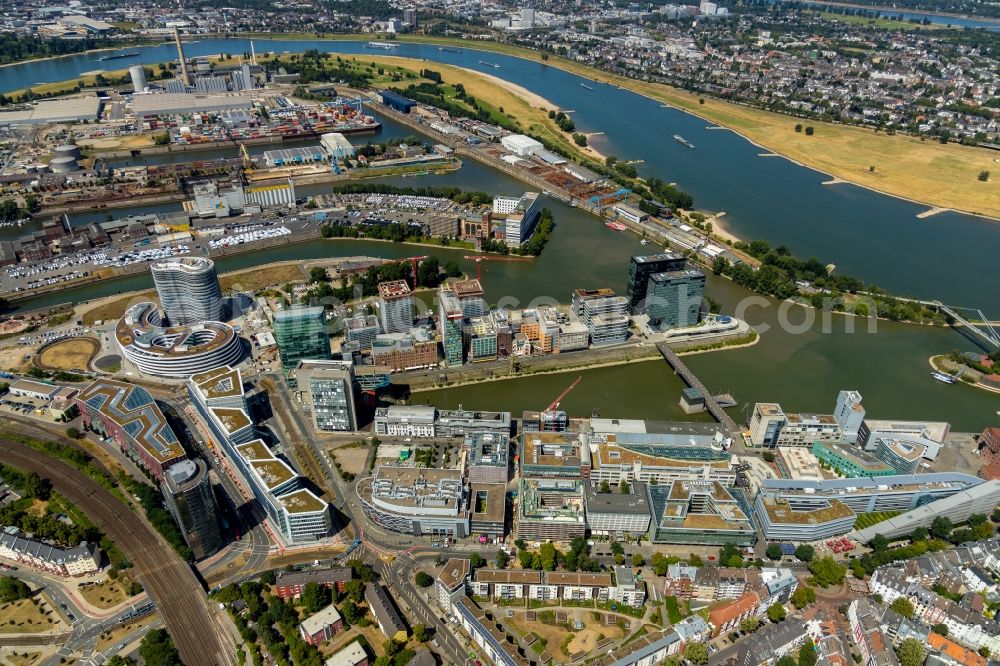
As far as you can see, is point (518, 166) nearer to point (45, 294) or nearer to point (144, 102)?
point (45, 294)

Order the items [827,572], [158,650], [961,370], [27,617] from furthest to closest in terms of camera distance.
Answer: [961,370]
[827,572]
[27,617]
[158,650]

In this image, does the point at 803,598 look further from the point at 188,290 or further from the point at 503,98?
the point at 503,98

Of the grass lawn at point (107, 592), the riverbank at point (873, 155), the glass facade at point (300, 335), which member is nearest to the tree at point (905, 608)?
the glass facade at point (300, 335)

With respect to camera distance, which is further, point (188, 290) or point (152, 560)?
point (188, 290)

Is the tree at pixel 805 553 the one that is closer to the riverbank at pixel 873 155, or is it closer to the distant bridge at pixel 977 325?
the distant bridge at pixel 977 325

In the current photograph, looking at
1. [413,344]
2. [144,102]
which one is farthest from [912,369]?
[144,102]

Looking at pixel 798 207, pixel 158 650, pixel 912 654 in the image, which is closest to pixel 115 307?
pixel 158 650

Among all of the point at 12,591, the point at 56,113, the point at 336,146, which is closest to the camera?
the point at 12,591
